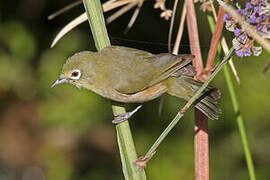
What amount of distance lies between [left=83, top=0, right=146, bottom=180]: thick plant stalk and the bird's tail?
43cm

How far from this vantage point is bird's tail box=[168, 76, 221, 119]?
89.8 inches

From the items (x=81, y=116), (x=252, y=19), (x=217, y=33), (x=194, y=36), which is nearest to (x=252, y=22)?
(x=252, y=19)

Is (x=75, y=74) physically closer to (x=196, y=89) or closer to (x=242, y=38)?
(x=196, y=89)

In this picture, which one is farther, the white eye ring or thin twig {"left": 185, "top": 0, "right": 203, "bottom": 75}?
the white eye ring

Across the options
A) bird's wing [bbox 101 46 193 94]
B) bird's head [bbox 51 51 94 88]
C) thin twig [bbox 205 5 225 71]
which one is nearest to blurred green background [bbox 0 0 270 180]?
bird's wing [bbox 101 46 193 94]

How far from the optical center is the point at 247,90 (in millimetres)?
3826

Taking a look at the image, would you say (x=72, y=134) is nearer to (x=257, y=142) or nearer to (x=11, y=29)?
(x=11, y=29)

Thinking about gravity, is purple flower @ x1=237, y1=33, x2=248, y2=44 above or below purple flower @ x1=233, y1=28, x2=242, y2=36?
below

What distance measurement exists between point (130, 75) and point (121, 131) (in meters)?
0.73

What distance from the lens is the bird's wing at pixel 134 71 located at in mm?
2619

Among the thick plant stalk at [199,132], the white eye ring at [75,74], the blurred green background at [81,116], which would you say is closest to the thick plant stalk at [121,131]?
the thick plant stalk at [199,132]

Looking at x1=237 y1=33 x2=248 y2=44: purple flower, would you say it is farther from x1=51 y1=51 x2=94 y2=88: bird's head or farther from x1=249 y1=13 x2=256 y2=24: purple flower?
x1=51 y1=51 x2=94 y2=88: bird's head

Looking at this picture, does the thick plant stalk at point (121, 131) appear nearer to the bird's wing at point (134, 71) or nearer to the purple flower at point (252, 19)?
the bird's wing at point (134, 71)

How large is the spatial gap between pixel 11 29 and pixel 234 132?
7.39 ft
